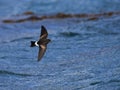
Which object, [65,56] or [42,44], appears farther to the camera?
[65,56]

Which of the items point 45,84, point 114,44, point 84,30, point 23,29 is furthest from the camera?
point 23,29

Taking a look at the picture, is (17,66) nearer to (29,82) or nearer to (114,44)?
(29,82)

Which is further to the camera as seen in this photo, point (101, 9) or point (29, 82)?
point (101, 9)

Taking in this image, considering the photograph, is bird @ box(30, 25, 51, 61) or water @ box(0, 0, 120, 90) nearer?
bird @ box(30, 25, 51, 61)

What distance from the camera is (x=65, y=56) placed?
585 inches

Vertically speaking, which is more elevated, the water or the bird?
the bird

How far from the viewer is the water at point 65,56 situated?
39.6 ft

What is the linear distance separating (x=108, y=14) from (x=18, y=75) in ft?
30.0

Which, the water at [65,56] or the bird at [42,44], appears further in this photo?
the water at [65,56]

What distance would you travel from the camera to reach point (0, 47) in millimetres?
16922

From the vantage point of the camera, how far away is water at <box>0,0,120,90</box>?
476 inches

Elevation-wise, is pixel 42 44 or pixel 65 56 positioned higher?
pixel 42 44

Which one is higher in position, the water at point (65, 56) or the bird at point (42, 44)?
the bird at point (42, 44)

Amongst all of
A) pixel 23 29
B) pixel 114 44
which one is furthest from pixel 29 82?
pixel 23 29
